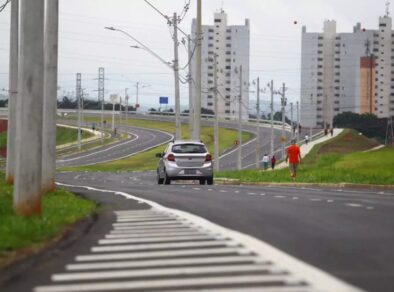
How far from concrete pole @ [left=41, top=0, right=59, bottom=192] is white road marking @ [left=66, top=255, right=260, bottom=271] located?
12879mm

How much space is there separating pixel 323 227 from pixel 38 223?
4.27 meters

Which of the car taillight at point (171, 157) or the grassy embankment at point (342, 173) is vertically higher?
the car taillight at point (171, 157)

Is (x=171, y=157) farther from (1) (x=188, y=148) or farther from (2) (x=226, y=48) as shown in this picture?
(2) (x=226, y=48)

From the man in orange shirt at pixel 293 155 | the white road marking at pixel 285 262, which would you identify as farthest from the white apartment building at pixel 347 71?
the white road marking at pixel 285 262

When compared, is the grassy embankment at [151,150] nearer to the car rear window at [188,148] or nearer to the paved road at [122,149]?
the paved road at [122,149]

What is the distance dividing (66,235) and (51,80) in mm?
10252

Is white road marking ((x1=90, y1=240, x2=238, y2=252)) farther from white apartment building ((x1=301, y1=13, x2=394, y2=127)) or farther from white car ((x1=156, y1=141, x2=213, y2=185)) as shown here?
white apartment building ((x1=301, y1=13, x2=394, y2=127))

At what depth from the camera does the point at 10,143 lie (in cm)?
2939

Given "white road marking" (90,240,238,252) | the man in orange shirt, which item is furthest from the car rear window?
"white road marking" (90,240,238,252)

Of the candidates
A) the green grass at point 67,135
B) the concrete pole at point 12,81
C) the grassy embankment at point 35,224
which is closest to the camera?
the grassy embankment at point 35,224

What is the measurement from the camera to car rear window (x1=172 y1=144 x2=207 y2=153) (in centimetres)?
3234

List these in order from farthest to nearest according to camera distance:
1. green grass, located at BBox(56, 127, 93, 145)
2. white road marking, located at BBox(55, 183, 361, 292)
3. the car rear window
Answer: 1. green grass, located at BBox(56, 127, 93, 145)
2. the car rear window
3. white road marking, located at BBox(55, 183, 361, 292)

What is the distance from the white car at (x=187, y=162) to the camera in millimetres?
32219

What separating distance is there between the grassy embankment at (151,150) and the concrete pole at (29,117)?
61781 mm
